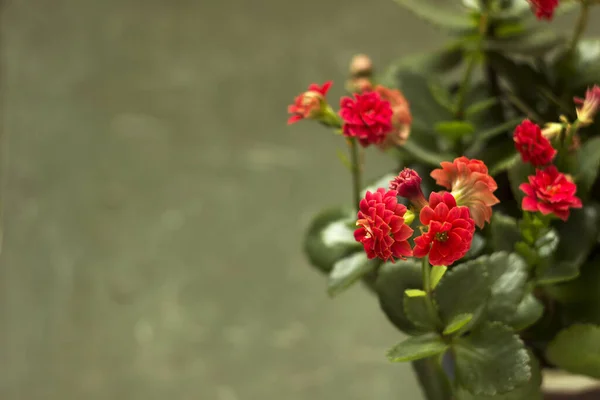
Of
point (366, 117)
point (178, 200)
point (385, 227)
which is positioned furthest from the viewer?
point (178, 200)

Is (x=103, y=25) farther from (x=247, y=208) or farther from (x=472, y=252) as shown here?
(x=472, y=252)

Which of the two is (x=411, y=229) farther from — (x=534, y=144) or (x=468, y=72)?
(x=468, y=72)

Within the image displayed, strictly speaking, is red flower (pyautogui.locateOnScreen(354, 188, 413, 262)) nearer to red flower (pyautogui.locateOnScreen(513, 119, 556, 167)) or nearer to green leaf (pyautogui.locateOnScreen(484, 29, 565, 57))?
red flower (pyautogui.locateOnScreen(513, 119, 556, 167))

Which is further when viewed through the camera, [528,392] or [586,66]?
[586,66]

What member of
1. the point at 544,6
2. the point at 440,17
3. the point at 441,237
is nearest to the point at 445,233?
the point at 441,237

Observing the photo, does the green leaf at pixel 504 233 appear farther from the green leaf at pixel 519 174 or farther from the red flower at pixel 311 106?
the red flower at pixel 311 106

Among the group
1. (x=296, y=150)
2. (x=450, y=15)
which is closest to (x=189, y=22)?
(x=296, y=150)

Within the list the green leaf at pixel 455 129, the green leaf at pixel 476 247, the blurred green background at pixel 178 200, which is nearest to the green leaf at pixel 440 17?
the green leaf at pixel 455 129

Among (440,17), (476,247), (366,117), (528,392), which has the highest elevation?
(440,17)
